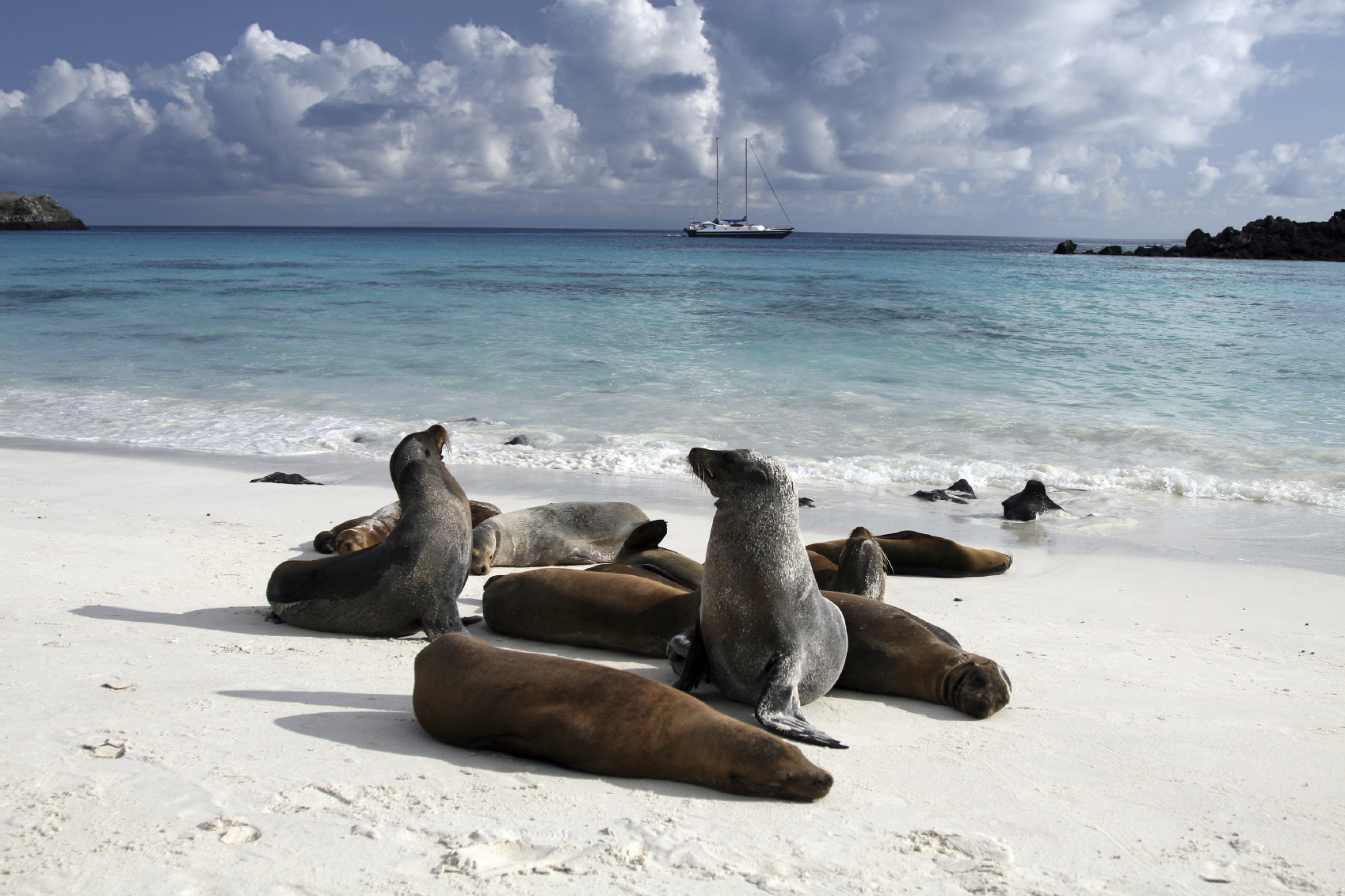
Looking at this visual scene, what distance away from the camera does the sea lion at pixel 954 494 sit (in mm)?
8195

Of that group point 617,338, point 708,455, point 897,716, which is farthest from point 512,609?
point 617,338

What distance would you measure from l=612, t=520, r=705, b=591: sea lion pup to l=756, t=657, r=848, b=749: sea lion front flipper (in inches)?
56.6

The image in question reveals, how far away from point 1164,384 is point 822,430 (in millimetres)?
6896

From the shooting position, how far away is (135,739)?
108 inches

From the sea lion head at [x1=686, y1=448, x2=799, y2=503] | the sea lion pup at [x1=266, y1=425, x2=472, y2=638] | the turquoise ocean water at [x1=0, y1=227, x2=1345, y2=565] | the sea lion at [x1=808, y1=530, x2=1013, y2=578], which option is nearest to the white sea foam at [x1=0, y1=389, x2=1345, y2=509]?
the turquoise ocean water at [x1=0, y1=227, x2=1345, y2=565]

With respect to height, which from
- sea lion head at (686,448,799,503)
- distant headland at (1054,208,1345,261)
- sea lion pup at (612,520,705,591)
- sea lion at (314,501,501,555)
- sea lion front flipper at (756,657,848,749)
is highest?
distant headland at (1054,208,1345,261)

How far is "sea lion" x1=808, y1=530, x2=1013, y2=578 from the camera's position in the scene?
600cm

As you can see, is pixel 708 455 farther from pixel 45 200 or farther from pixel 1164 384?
pixel 45 200

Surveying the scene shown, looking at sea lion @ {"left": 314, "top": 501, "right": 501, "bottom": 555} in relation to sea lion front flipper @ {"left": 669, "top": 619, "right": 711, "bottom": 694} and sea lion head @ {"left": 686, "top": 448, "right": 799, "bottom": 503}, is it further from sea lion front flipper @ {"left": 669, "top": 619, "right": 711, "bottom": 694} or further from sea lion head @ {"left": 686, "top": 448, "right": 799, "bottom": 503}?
sea lion head @ {"left": 686, "top": 448, "right": 799, "bottom": 503}

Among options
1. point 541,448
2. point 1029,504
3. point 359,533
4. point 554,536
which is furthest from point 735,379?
point 359,533

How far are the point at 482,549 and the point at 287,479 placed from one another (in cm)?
297

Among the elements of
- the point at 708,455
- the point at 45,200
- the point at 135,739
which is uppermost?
the point at 45,200

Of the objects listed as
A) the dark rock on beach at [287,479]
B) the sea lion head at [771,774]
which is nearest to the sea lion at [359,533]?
the dark rock on beach at [287,479]

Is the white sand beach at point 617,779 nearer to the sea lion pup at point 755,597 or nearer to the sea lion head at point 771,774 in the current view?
the sea lion head at point 771,774
